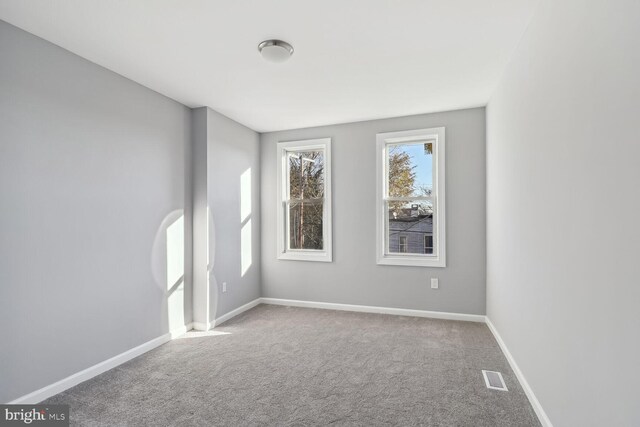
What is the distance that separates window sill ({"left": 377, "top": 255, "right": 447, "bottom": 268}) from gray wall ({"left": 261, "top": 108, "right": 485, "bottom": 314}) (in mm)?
75

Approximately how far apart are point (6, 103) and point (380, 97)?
3064mm

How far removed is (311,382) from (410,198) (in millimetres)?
2603

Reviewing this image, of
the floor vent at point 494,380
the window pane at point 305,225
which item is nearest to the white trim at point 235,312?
the window pane at point 305,225

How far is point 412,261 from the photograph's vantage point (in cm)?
417

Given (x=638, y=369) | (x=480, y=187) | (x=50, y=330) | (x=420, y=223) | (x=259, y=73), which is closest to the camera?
(x=638, y=369)

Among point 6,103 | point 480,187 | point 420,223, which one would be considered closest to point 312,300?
point 420,223

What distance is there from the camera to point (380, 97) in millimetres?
3531

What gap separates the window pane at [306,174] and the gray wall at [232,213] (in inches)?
20.3

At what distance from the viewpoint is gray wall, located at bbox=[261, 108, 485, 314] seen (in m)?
3.94

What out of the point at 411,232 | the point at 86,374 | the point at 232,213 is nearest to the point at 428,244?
the point at 411,232

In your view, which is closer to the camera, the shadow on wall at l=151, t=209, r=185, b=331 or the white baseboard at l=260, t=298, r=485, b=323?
the shadow on wall at l=151, t=209, r=185, b=331

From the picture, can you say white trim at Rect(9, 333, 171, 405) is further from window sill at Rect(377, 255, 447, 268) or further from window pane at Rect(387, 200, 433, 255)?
window pane at Rect(387, 200, 433, 255)

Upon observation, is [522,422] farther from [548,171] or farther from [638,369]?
[548,171]

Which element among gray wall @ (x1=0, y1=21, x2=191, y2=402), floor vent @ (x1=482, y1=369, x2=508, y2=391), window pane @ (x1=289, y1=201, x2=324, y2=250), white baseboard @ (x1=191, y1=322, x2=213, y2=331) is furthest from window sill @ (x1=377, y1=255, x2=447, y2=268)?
gray wall @ (x1=0, y1=21, x2=191, y2=402)
